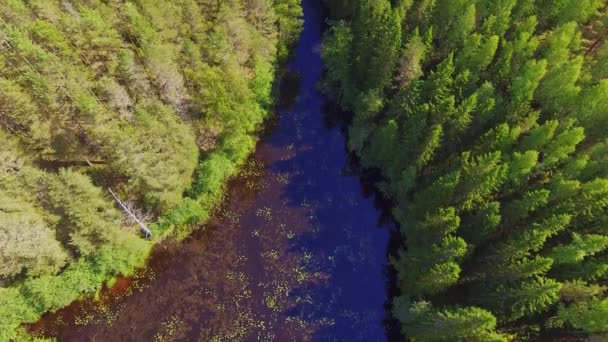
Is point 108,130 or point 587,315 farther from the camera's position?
point 108,130

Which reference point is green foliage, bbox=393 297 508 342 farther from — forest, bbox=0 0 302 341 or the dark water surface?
forest, bbox=0 0 302 341

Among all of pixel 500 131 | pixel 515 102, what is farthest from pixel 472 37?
pixel 500 131

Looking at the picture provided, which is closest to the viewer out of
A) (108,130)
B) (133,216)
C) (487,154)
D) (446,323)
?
(446,323)

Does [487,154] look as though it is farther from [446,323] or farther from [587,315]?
[446,323]

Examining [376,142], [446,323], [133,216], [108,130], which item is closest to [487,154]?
[376,142]

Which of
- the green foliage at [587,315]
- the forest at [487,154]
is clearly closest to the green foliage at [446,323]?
the forest at [487,154]

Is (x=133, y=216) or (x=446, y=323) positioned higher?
(x=446, y=323)

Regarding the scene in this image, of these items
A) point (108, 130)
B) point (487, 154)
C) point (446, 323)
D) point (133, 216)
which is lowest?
point (133, 216)

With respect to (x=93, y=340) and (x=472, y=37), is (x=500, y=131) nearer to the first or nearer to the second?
(x=472, y=37)
